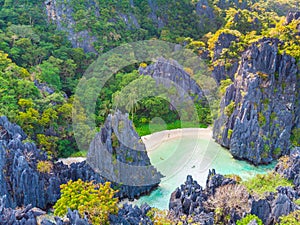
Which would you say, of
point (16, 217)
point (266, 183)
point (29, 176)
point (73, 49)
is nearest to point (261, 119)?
point (266, 183)

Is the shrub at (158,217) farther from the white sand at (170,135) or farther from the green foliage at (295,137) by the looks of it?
the green foliage at (295,137)

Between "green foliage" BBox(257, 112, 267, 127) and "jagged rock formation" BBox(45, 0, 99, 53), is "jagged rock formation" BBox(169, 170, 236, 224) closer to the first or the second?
"green foliage" BBox(257, 112, 267, 127)

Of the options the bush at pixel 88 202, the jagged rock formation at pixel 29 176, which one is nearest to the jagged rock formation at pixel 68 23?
the jagged rock formation at pixel 29 176

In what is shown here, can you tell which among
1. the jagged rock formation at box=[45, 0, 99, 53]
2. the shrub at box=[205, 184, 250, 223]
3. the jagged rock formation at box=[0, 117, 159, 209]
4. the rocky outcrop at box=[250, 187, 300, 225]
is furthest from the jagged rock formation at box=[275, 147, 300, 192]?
the jagged rock formation at box=[45, 0, 99, 53]

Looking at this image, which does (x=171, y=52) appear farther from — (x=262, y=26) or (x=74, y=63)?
(x=262, y=26)

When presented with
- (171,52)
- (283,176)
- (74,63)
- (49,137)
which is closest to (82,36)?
(74,63)
